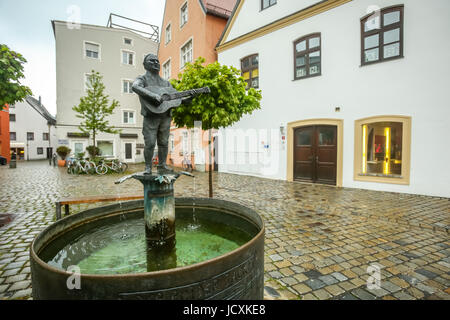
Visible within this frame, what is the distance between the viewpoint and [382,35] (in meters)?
8.38

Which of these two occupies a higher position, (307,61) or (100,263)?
(307,61)

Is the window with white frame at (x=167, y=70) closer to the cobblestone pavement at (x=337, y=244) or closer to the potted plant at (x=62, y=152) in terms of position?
the potted plant at (x=62, y=152)

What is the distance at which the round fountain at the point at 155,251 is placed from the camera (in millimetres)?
1255

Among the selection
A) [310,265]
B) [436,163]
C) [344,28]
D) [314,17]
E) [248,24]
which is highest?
[248,24]

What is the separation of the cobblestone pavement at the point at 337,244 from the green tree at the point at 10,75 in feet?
9.12

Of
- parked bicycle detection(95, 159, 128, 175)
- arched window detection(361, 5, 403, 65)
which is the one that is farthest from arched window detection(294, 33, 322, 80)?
parked bicycle detection(95, 159, 128, 175)

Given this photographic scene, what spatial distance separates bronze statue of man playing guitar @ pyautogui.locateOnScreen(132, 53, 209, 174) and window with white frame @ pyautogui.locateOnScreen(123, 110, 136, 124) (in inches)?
993


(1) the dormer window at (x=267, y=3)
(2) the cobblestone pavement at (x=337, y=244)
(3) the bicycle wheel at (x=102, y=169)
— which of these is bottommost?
(2) the cobblestone pavement at (x=337, y=244)

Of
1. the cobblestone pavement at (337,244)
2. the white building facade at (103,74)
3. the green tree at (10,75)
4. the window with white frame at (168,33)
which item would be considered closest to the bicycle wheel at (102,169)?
the cobblestone pavement at (337,244)

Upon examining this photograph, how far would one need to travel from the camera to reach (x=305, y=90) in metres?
10.5

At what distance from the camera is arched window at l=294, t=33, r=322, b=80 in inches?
396
